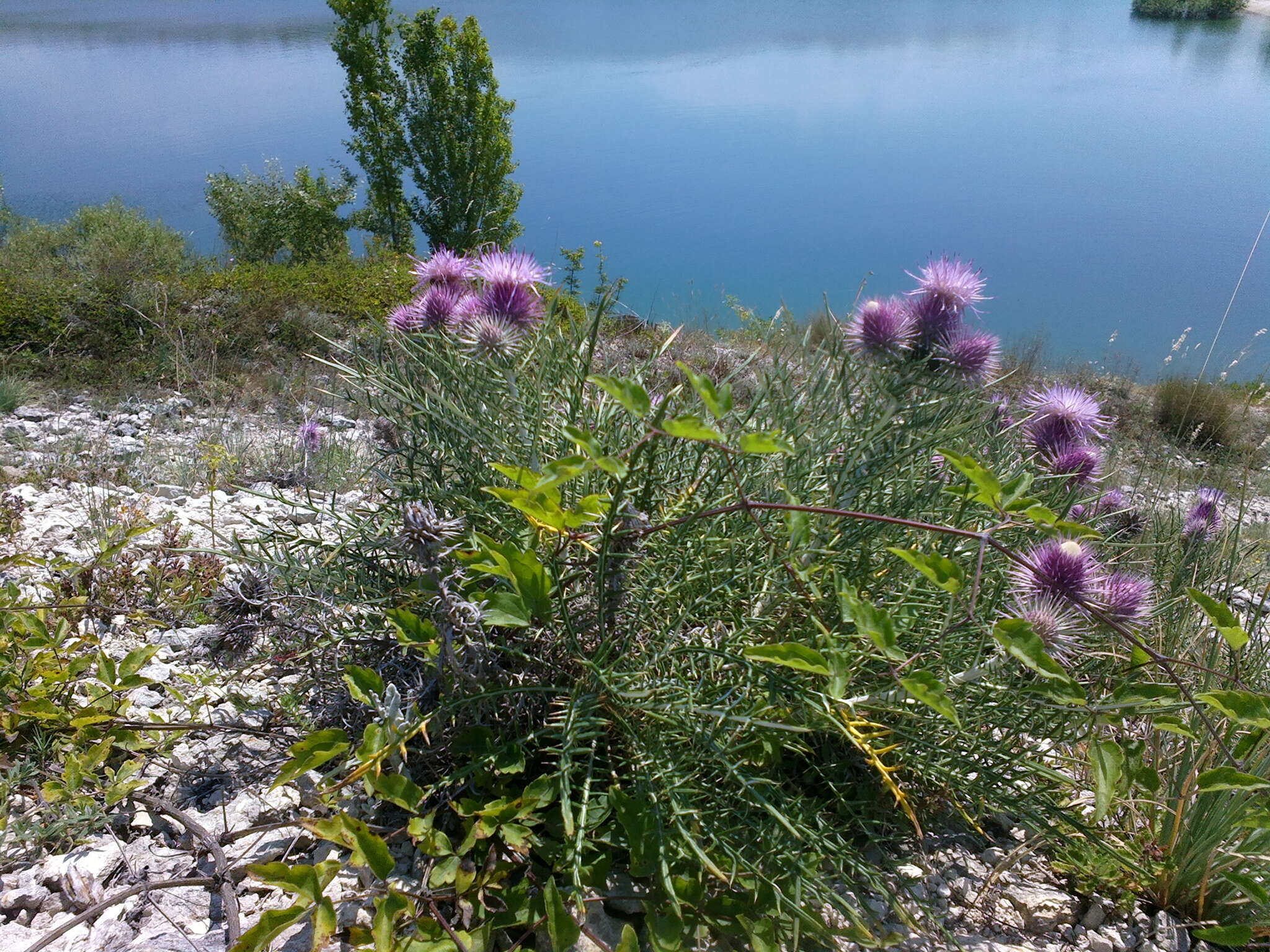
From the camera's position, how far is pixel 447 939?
49.5 inches

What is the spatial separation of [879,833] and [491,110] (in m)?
13.8

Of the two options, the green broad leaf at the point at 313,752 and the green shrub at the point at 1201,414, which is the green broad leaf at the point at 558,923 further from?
the green shrub at the point at 1201,414

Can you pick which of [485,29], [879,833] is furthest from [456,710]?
[485,29]

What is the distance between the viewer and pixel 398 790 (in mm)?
1290

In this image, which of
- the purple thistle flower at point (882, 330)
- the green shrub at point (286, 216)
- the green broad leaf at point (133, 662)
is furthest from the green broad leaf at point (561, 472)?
the green shrub at point (286, 216)

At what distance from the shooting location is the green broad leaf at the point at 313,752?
50.8 inches

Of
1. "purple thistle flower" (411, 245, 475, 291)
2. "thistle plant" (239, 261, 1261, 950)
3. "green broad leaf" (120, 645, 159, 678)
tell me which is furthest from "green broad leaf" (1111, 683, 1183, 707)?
"green broad leaf" (120, 645, 159, 678)

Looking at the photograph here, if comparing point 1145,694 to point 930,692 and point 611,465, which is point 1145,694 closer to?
point 930,692

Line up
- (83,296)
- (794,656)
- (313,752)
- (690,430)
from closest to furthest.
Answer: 1. (690,430)
2. (794,656)
3. (313,752)
4. (83,296)

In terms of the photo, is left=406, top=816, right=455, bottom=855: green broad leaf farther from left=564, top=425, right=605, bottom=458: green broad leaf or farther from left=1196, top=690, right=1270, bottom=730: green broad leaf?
left=1196, top=690, right=1270, bottom=730: green broad leaf

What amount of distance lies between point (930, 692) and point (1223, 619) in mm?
494

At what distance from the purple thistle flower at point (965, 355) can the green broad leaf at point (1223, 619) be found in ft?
1.98

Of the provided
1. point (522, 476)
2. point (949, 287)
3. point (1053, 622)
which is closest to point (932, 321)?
point (949, 287)

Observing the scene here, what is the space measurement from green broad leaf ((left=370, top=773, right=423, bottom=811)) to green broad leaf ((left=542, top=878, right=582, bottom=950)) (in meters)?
0.26
